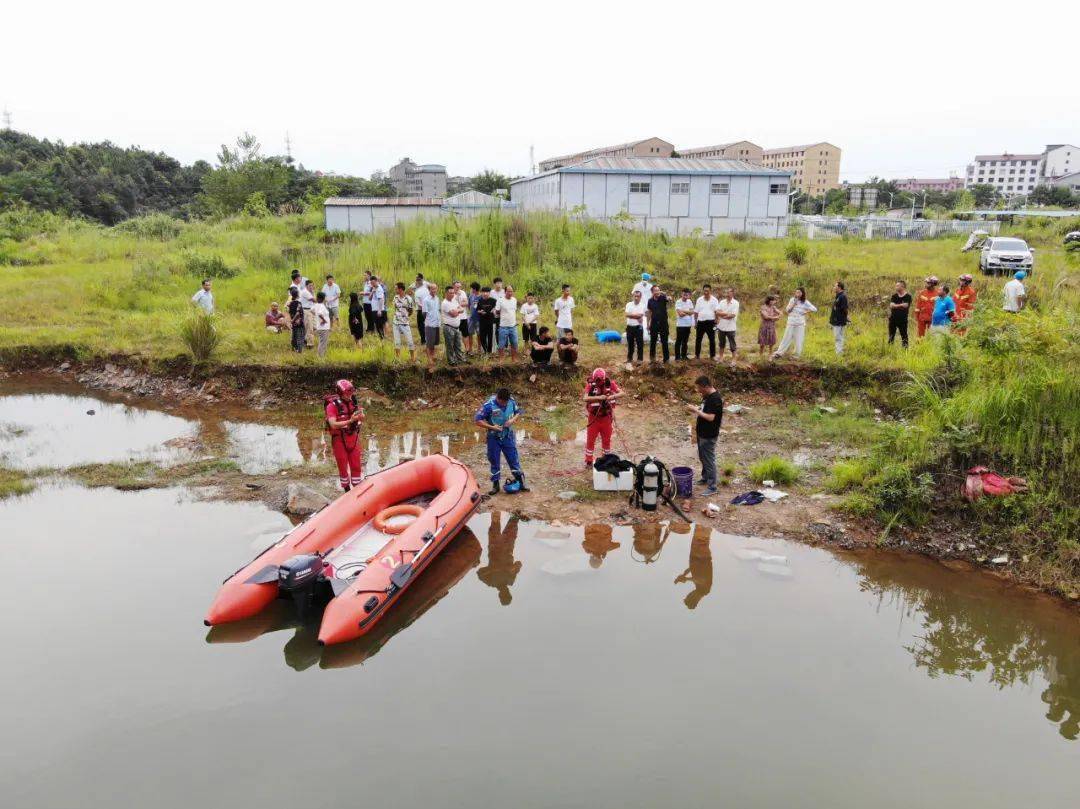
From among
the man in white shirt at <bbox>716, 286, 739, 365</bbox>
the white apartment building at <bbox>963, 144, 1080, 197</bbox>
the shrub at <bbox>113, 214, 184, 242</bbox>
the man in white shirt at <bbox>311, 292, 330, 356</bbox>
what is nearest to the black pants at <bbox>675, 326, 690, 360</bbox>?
the man in white shirt at <bbox>716, 286, 739, 365</bbox>

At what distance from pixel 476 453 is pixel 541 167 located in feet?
232

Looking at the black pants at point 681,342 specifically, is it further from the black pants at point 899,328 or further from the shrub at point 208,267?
the shrub at point 208,267

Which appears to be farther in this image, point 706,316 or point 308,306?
point 308,306

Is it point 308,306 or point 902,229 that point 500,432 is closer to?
point 308,306

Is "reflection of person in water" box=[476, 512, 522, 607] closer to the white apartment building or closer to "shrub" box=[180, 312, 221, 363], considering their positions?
"shrub" box=[180, 312, 221, 363]

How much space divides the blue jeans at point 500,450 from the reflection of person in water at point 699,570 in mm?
2314

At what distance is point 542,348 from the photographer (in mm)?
12555

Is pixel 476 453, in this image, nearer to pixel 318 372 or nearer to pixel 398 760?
pixel 318 372

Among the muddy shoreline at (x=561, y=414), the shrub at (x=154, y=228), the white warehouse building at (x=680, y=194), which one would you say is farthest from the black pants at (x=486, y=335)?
the shrub at (x=154, y=228)

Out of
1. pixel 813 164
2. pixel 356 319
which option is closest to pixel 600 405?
pixel 356 319

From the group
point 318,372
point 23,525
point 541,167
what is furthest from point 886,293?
point 541,167

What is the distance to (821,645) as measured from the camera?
20.2ft

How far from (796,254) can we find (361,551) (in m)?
17.8

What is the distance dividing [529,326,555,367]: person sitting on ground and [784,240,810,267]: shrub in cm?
1114
